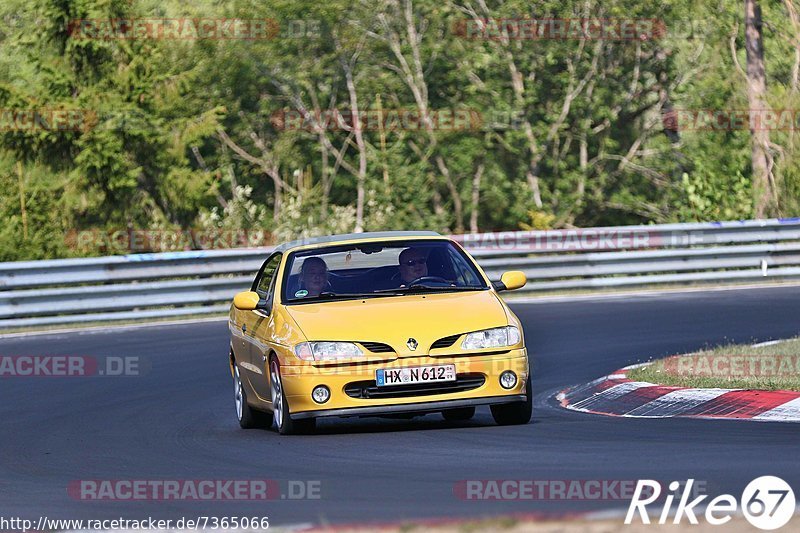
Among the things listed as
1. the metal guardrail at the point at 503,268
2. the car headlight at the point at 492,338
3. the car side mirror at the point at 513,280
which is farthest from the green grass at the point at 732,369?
the metal guardrail at the point at 503,268

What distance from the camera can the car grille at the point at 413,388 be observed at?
34.1 feet

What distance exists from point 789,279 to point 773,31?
818 centimetres

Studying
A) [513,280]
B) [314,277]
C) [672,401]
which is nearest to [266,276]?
[314,277]

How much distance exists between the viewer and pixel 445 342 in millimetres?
10398

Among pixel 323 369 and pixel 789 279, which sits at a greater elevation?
pixel 323 369

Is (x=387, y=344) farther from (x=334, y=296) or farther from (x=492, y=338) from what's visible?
(x=334, y=296)

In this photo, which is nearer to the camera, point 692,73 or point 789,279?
point 789,279

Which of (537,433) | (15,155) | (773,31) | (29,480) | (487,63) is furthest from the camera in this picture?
(487,63)

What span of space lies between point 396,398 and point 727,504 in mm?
3831

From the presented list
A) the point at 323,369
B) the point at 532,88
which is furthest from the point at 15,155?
the point at 323,369

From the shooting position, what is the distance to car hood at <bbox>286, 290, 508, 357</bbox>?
10.4m

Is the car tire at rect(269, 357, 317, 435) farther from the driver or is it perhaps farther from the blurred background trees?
the blurred background trees

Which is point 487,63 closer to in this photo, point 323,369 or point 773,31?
point 773,31

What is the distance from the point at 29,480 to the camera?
9.31 meters
